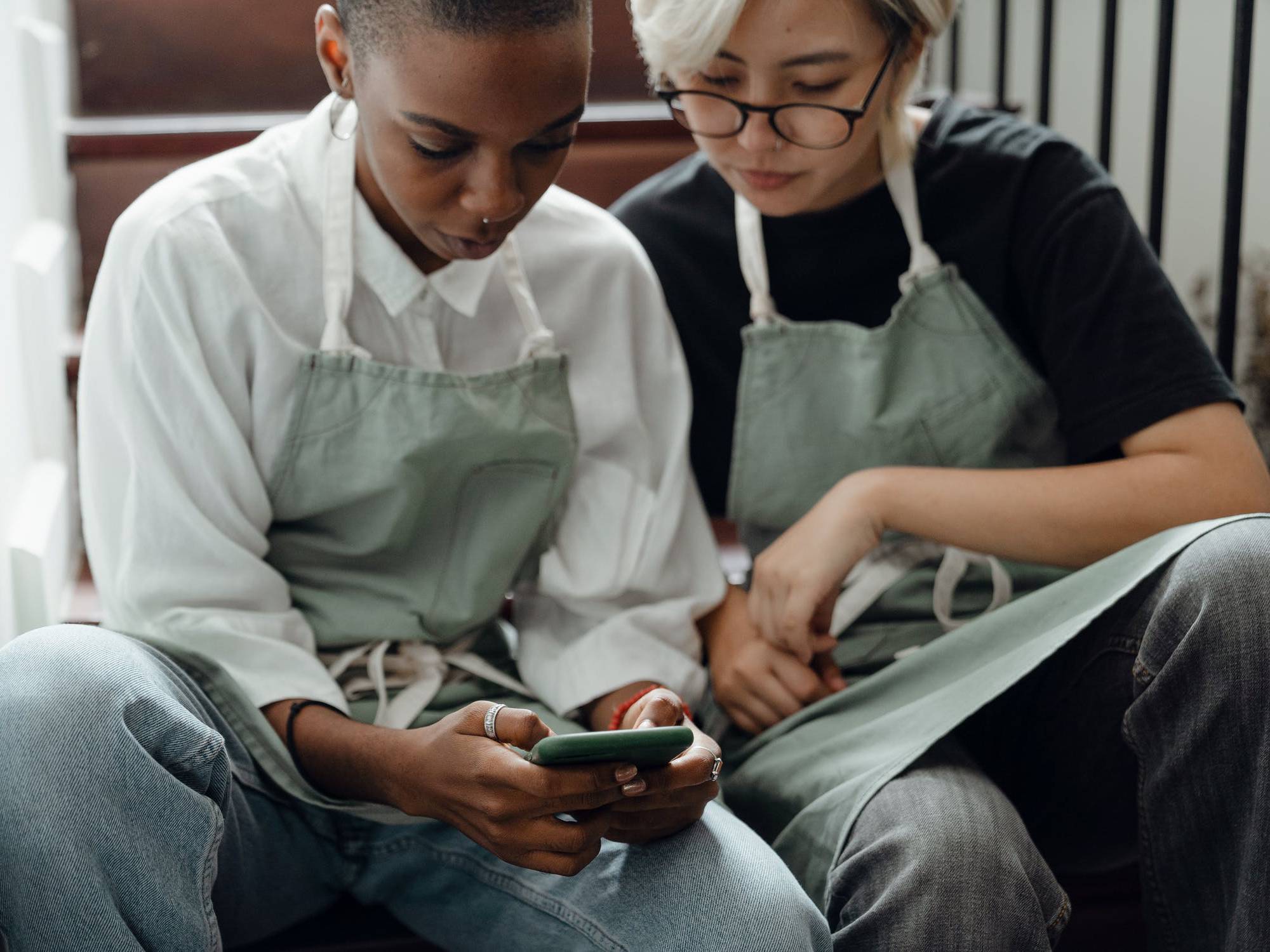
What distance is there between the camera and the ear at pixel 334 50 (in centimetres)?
100

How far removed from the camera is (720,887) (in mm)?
897

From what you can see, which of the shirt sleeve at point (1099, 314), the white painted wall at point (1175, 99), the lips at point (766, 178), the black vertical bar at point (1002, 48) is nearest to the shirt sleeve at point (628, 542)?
the lips at point (766, 178)

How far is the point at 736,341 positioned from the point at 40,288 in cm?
75

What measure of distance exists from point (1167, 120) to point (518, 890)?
3.60ft

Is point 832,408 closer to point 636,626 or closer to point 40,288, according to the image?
point 636,626

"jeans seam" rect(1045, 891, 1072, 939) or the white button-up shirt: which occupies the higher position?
the white button-up shirt

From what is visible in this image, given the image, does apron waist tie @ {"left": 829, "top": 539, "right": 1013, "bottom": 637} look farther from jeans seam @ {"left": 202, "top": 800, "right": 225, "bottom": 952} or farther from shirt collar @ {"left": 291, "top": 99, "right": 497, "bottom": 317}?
jeans seam @ {"left": 202, "top": 800, "right": 225, "bottom": 952}

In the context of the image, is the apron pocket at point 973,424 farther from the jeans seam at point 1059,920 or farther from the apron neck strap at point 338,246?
the apron neck strap at point 338,246

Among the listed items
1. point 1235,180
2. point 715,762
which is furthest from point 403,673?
point 1235,180

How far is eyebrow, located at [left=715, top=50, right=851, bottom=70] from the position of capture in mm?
1103

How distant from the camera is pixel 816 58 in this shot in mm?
1104

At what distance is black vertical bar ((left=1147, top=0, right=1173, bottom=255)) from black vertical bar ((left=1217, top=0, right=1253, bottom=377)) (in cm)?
8

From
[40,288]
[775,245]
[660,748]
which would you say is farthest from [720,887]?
[40,288]

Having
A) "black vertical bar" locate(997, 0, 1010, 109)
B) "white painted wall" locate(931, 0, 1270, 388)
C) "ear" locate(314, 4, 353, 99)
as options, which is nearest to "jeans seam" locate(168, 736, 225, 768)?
"ear" locate(314, 4, 353, 99)
